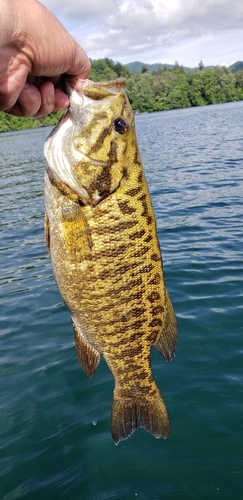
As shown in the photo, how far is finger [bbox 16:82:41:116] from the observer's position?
10.1 ft

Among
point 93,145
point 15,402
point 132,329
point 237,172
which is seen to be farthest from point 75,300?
point 237,172

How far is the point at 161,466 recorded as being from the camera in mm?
4891

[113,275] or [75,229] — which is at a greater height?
[75,229]

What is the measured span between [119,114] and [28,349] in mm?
5078

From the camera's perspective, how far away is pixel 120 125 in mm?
3146

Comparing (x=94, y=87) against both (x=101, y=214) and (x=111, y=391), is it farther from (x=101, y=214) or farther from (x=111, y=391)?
(x=111, y=391)

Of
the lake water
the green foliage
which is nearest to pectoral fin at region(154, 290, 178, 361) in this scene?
the lake water

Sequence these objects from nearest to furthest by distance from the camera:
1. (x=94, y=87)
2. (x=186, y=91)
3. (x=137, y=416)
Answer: (x=94, y=87), (x=137, y=416), (x=186, y=91)

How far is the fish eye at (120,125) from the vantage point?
124 inches

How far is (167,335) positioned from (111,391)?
9.42 feet

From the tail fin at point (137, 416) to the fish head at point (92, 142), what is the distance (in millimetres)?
1727

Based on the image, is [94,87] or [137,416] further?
[137,416]

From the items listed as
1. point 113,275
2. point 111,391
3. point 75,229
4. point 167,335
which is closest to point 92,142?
point 75,229

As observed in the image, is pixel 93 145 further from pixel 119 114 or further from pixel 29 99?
pixel 29 99
